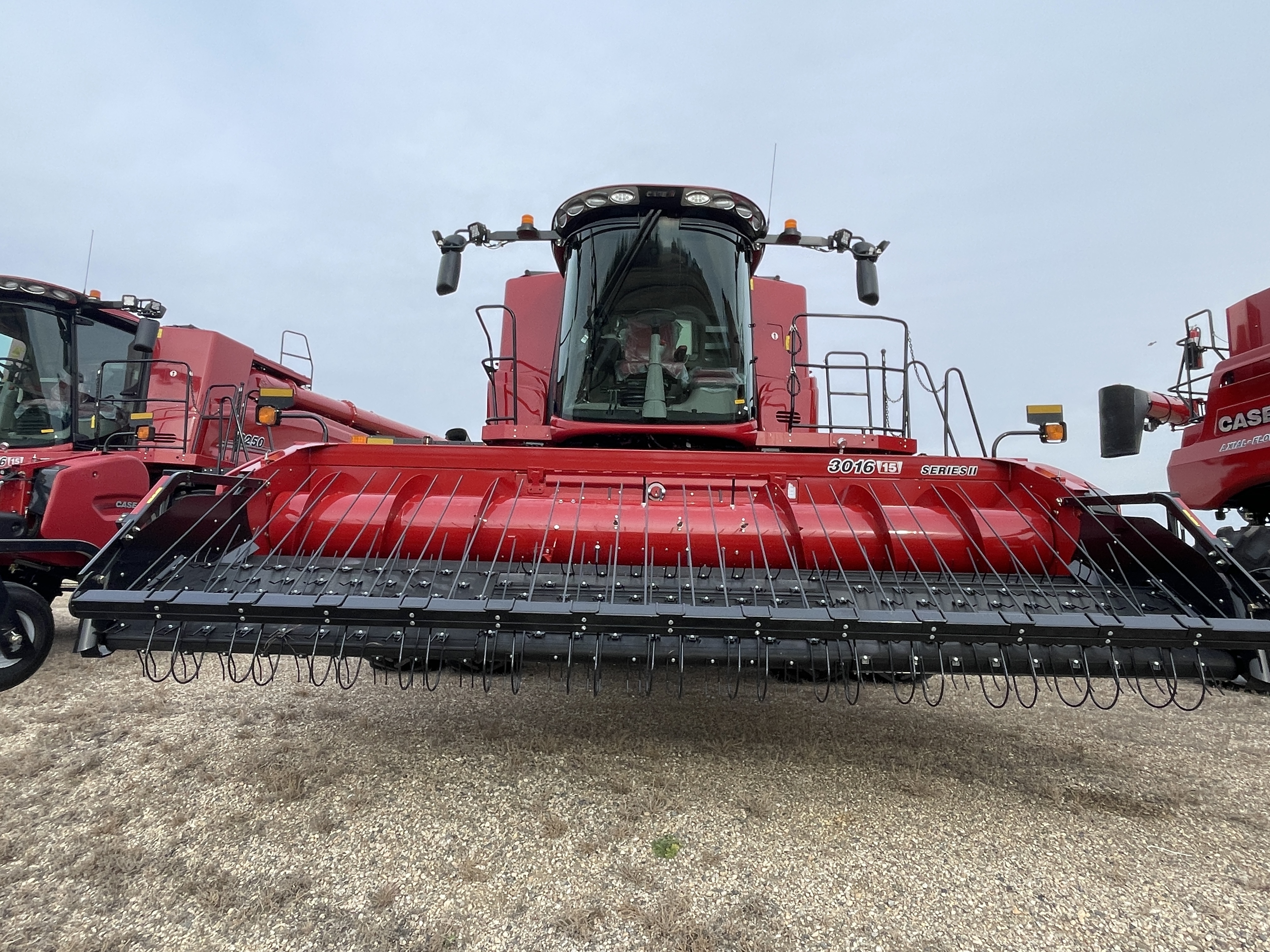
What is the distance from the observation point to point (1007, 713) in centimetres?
417

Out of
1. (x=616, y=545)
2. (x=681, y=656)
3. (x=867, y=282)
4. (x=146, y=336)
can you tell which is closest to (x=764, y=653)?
(x=681, y=656)

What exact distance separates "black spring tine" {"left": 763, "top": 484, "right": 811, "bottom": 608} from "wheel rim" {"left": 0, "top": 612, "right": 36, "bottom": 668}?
4989mm

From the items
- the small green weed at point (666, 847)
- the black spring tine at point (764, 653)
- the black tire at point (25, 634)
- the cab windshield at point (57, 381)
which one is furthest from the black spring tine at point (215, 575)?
the cab windshield at point (57, 381)

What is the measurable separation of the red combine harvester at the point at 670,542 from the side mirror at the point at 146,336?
2769 mm

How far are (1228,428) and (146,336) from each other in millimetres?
9176

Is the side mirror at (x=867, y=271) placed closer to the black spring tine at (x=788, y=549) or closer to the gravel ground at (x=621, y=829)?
the black spring tine at (x=788, y=549)

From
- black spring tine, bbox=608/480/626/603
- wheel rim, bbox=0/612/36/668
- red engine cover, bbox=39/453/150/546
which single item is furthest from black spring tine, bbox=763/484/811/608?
wheel rim, bbox=0/612/36/668

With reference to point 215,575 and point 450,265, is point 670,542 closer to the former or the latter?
point 215,575

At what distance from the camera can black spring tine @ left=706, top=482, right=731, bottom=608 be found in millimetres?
2453

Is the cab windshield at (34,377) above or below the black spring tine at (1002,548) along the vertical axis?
above

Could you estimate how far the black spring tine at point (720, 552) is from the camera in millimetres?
2453

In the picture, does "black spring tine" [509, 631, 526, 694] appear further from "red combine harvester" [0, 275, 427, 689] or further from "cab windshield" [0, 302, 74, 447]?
"cab windshield" [0, 302, 74, 447]

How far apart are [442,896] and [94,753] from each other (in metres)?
2.39

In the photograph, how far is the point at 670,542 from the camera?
2951 millimetres
